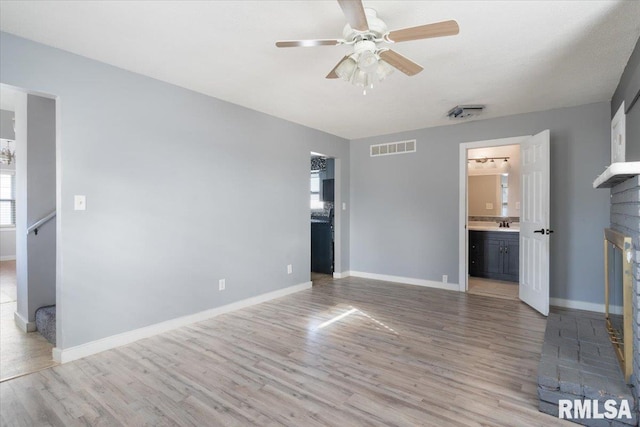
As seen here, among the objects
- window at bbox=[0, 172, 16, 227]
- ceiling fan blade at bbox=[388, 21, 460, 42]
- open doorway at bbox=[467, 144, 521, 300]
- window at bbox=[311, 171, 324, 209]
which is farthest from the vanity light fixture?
window at bbox=[0, 172, 16, 227]

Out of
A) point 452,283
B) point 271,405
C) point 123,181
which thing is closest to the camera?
point 271,405

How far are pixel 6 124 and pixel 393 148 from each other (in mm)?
7103

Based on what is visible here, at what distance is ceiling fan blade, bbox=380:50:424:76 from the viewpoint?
2.18 meters

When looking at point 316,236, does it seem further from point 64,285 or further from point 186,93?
point 64,285

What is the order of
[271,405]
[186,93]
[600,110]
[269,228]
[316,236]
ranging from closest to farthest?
[271,405] < [186,93] < [600,110] < [269,228] < [316,236]

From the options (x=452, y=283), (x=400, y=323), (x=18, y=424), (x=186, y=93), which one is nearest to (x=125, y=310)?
(x=18, y=424)

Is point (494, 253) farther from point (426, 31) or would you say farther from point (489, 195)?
point (426, 31)

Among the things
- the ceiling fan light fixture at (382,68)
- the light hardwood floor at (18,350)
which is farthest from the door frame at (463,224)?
the light hardwood floor at (18,350)

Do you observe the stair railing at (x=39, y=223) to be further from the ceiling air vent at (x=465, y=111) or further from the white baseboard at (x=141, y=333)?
the ceiling air vent at (x=465, y=111)

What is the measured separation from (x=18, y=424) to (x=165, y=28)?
2.62m

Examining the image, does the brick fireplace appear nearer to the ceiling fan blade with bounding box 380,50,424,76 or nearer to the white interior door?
the ceiling fan blade with bounding box 380,50,424,76

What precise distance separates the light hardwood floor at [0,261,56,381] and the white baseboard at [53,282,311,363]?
4.7 inches

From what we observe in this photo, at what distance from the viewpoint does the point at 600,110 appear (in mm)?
3898

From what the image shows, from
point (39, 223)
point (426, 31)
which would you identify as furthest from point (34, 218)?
point (426, 31)
